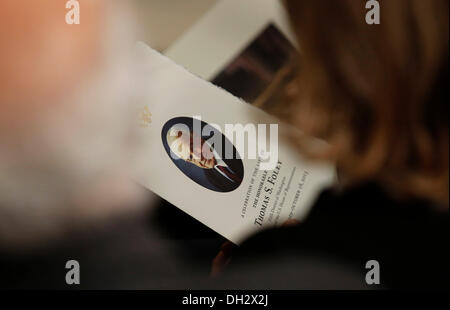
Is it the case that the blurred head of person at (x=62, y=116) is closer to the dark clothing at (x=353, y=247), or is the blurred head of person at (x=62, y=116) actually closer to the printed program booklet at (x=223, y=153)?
the printed program booklet at (x=223, y=153)

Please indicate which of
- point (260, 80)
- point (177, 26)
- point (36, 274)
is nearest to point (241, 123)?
point (260, 80)

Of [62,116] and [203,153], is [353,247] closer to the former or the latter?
[203,153]

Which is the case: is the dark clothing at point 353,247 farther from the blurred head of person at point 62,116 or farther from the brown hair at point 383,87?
the blurred head of person at point 62,116

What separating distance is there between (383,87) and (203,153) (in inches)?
11.4

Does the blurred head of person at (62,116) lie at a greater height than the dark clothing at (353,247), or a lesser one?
greater

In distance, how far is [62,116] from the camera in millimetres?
702

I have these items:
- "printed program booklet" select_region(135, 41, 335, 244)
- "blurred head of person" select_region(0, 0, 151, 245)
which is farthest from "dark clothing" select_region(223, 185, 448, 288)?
"blurred head of person" select_region(0, 0, 151, 245)

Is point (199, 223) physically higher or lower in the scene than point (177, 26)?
lower

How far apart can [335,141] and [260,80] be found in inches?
6.1

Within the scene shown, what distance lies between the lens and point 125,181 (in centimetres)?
71

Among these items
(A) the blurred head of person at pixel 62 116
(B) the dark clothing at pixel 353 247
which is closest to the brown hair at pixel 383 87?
(B) the dark clothing at pixel 353 247

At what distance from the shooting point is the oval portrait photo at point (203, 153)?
2.29ft
